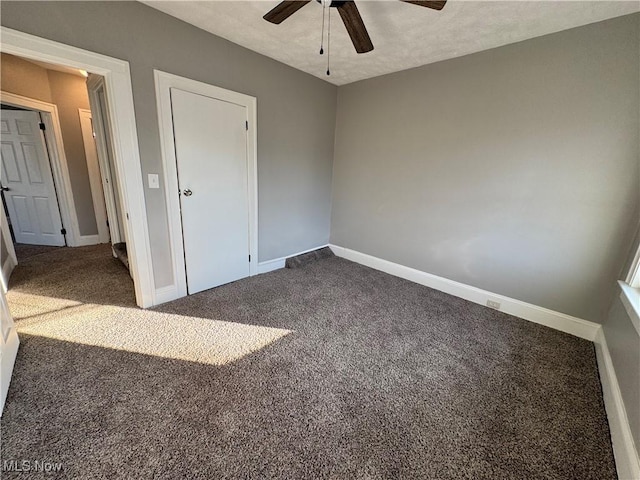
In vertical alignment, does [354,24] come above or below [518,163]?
above

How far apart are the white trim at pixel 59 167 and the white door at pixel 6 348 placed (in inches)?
106

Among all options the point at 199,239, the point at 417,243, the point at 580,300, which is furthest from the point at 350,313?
the point at 580,300

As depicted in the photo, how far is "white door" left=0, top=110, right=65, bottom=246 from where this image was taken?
3.50 m

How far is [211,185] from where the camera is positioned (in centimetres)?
264

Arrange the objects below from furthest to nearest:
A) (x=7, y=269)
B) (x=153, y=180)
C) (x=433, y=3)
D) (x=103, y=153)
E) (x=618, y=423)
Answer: (x=103, y=153) → (x=7, y=269) → (x=153, y=180) → (x=433, y=3) → (x=618, y=423)

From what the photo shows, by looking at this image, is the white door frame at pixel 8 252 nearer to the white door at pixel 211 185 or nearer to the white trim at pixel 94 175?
the white trim at pixel 94 175

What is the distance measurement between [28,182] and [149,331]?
3561mm

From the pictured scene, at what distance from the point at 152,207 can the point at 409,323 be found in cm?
256

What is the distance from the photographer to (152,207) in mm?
2287

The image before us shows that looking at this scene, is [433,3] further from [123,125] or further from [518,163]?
[123,125]

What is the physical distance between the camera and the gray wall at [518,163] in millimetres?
1979

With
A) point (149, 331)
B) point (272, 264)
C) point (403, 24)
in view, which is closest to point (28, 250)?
point (149, 331)

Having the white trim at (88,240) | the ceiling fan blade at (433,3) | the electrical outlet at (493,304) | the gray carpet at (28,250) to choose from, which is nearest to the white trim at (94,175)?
the white trim at (88,240)

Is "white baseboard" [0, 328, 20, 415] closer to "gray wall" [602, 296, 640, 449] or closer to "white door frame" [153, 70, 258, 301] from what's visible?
"white door frame" [153, 70, 258, 301]
